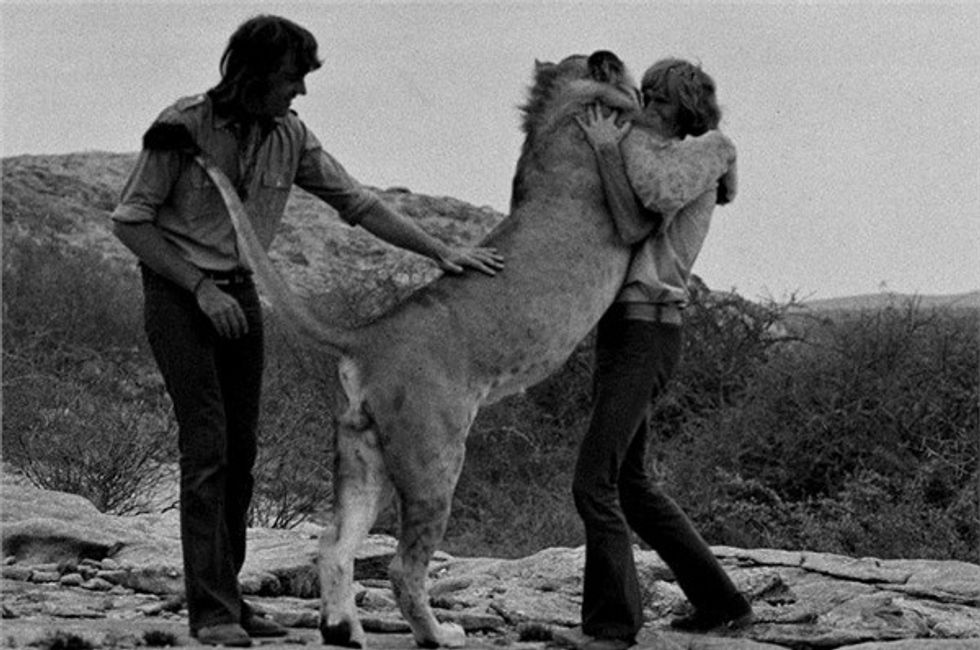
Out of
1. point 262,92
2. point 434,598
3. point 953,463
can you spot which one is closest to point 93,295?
point 953,463

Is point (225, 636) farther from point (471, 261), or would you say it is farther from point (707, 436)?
point (707, 436)

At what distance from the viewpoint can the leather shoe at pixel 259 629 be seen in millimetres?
6400

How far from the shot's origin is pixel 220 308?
6.09 meters

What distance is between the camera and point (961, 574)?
846 cm

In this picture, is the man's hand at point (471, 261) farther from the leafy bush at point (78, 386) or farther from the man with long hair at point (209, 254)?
the leafy bush at point (78, 386)

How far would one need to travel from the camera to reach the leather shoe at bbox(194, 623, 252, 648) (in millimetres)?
5977

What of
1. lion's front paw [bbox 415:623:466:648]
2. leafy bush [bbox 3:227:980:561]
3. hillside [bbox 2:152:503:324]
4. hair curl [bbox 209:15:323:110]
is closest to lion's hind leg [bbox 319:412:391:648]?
lion's front paw [bbox 415:623:466:648]

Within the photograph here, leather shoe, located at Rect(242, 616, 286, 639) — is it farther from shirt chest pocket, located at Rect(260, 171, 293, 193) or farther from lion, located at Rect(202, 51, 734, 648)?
shirt chest pocket, located at Rect(260, 171, 293, 193)

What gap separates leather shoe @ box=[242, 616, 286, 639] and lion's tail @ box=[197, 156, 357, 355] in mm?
1169

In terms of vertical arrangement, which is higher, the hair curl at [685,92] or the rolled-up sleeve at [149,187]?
the hair curl at [685,92]

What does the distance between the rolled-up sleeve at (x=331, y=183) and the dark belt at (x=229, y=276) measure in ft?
1.61

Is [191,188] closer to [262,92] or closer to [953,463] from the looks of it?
[262,92]

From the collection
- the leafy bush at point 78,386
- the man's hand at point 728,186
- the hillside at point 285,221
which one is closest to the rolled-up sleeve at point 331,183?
the man's hand at point 728,186

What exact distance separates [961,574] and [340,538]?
13.1 ft
